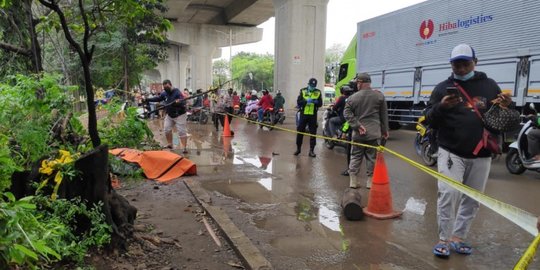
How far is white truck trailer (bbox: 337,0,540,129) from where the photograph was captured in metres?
10.1

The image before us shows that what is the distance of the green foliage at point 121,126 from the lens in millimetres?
7742

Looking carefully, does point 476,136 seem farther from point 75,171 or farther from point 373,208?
point 75,171

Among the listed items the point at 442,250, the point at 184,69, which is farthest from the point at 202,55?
the point at 442,250

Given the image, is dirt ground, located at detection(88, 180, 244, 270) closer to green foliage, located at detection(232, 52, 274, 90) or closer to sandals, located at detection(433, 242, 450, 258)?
sandals, located at detection(433, 242, 450, 258)

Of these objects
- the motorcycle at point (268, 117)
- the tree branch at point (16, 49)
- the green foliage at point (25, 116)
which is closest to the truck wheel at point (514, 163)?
the green foliage at point (25, 116)

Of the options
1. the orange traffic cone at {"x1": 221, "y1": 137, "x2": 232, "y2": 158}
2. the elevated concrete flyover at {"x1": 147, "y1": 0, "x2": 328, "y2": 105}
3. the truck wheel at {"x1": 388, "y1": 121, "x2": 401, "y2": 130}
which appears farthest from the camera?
the elevated concrete flyover at {"x1": 147, "y1": 0, "x2": 328, "y2": 105}

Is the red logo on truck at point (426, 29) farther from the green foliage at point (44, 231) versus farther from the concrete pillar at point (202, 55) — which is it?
the concrete pillar at point (202, 55)

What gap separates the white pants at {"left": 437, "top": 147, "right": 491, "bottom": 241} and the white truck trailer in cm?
710

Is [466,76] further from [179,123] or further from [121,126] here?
[179,123]

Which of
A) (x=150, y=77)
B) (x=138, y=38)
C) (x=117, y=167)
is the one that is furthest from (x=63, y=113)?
(x=150, y=77)

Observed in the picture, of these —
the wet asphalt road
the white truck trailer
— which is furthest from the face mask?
the white truck trailer

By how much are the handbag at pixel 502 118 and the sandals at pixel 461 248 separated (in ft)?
3.79

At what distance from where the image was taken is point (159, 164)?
24.2 ft

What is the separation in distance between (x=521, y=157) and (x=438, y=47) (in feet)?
19.5
